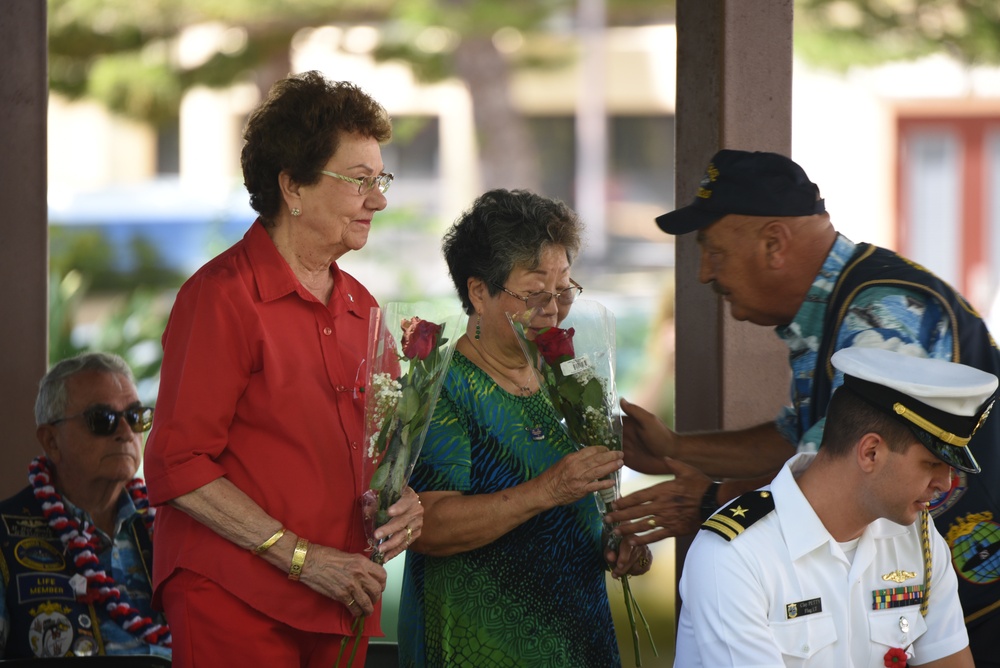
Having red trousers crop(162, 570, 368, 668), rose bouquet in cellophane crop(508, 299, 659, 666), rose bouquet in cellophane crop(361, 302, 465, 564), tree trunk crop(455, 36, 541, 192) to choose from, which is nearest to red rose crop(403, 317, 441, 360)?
rose bouquet in cellophane crop(361, 302, 465, 564)

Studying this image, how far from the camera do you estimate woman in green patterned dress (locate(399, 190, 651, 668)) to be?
121 inches

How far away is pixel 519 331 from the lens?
3.17 meters

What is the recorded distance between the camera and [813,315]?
3143 millimetres

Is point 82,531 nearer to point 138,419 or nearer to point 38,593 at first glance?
point 38,593

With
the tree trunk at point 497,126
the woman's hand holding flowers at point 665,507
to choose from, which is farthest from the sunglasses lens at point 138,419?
the tree trunk at point 497,126

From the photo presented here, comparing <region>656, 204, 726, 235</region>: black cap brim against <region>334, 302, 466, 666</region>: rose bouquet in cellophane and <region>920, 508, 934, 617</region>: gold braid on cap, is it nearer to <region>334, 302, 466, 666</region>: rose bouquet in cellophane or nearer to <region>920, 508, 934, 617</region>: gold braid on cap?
<region>334, 302, 466, 666</region>: rose bouquet in cellophane

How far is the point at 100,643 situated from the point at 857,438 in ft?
7.56

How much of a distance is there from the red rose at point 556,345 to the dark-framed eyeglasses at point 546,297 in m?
0.14

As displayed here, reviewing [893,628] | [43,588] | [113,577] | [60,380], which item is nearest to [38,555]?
[43,588]

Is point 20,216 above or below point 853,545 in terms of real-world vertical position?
above

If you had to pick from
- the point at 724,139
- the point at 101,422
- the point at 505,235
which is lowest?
the point at 101,422

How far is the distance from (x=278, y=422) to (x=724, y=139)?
1.84 meters

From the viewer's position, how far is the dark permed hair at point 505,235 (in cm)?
330

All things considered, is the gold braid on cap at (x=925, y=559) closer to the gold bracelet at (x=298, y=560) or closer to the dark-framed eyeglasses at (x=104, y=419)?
→ the gold bracelet at (x=298, y=560)
